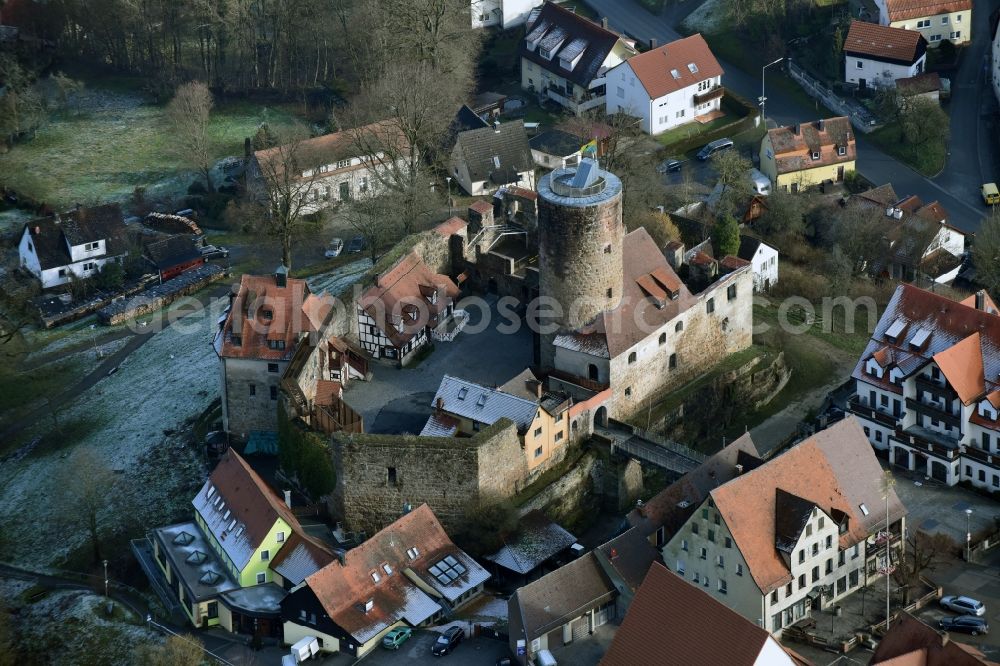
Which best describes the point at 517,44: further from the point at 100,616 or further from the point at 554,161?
the point at 100,616

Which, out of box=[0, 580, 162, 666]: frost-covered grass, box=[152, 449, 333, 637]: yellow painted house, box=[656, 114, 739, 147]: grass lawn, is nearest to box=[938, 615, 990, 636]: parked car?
box=[152, 449, 333, 637]: yellow painted house

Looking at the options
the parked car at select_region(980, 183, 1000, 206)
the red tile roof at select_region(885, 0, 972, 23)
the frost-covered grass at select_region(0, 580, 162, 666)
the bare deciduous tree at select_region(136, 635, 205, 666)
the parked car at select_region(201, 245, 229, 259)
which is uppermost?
the red tile roof at select_region(885, 0, 972, 23)

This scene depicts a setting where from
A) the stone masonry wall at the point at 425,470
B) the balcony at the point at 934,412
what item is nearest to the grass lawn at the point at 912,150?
the balcony at the point at 934,412

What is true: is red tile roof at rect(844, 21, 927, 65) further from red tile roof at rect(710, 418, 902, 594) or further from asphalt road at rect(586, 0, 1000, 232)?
red tile roof at rect(710, 418, 902, 594)

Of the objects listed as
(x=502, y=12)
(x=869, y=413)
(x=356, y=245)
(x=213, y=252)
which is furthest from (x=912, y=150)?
(x=213, y=252)

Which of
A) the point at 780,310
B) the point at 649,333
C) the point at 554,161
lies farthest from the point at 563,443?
the point at 554,161

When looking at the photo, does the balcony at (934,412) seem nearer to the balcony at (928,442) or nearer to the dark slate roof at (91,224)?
the balcony at (928,442)
